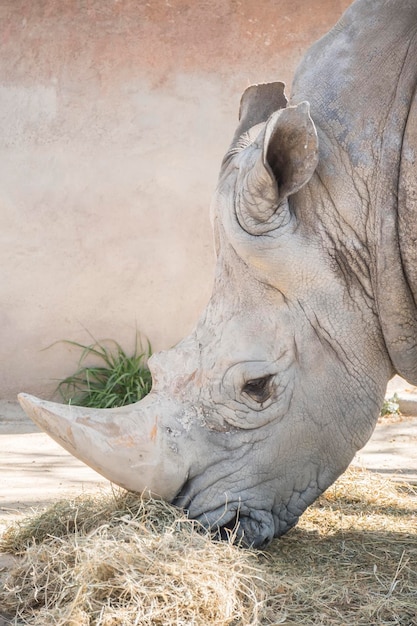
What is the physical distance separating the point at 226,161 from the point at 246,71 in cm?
455

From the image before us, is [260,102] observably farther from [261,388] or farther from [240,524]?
[240,524]

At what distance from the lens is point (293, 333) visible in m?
3.40

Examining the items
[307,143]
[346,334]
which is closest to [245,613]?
[346,334]

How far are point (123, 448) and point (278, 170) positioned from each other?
980mm

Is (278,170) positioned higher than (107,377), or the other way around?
(278,170)

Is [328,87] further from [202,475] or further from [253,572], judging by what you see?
[253,572]

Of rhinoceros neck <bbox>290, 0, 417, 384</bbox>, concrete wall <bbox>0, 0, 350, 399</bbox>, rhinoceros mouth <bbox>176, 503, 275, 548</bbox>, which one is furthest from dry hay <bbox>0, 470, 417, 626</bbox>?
concrete wall <bbox>0, 0, 350, 399</bbox>

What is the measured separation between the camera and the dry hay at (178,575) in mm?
2738

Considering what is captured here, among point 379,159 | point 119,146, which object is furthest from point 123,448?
point 119,146

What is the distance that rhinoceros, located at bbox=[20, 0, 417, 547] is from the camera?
330cm

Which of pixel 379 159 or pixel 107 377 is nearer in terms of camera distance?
pixel 379 159

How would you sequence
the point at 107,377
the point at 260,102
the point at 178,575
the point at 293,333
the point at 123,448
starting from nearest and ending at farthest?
the point at 178,575, the point at 123,448, the point at 293,333, the point at 260,102, the point at 107,377

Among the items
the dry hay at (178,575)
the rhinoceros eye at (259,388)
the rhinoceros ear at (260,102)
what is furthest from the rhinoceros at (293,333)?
the rhinoceros ear at (260,102)

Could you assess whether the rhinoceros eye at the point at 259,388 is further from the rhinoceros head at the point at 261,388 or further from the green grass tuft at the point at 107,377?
the green grass tuft at the point at 107,377
